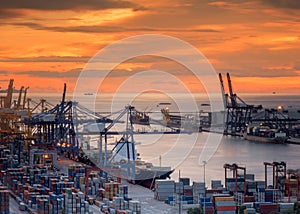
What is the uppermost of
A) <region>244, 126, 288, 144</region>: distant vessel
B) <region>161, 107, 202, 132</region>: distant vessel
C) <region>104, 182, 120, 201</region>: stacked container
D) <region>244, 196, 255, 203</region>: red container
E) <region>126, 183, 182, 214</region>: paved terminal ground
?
<region>161, 107, 202, 132</region>: distant vessel

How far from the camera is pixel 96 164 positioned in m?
22.8

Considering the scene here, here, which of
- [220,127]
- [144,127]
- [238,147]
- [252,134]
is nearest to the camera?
[238,147]

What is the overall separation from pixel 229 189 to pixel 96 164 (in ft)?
25.5

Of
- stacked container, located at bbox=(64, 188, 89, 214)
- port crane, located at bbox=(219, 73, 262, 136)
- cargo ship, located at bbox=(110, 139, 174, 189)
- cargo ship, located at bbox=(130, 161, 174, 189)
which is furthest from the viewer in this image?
port crane, located at bbox=(219, 73, 262, 136)

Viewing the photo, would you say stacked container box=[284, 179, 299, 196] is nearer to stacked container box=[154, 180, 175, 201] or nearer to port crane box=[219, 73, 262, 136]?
stacked container box=[154, 180, 175, 201]

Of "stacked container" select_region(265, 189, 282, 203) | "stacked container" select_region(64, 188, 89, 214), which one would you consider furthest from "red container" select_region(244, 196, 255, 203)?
"stacked container" select_region(64, 188, 89, 214)

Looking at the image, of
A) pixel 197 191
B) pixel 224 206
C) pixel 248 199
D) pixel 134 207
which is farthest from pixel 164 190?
pixel 224 206

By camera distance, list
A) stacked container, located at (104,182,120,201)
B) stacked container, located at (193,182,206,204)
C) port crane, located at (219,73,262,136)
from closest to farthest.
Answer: stacked container, located at (193,182,206,204), stacked container, located at (104,182,120,201), port crane, located at (219,73,262,136)

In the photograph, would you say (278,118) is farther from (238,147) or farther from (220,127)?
(238,147)

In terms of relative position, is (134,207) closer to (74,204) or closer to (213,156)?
(74,204)

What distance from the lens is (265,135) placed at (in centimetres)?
3619

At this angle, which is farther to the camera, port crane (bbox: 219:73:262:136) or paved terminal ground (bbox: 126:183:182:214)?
port crane (bbox: 219:73:262:136)

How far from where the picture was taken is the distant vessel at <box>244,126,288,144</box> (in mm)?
34812

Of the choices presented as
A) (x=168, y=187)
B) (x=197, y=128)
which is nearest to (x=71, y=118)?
(x=168, y=187)
